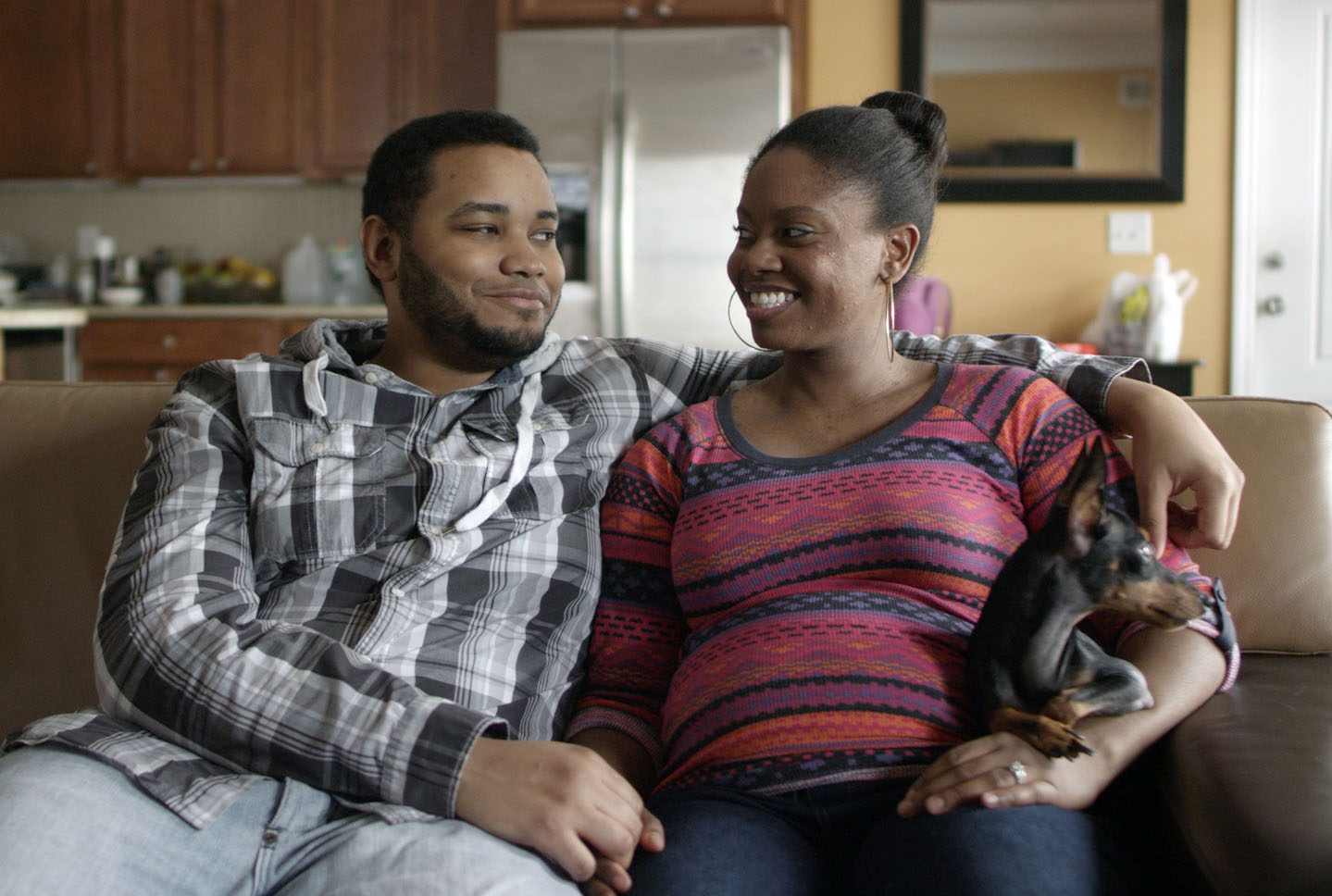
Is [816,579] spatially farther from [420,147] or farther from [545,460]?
[420,147]

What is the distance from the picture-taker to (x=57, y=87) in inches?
177

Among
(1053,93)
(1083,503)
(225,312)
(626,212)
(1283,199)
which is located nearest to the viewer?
(1083,503)

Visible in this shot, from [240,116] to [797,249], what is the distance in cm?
383

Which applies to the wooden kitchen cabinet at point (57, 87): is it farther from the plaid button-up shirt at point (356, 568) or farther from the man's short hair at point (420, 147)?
the plaid button-up shirt at point (356, 568)

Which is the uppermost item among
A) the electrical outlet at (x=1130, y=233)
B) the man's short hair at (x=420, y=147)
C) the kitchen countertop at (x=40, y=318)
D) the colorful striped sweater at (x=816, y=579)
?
the electrical outlet at (x=1130, y=233)

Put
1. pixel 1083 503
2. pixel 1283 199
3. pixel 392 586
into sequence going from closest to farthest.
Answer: pixel 1083 503
pixel 392 586
pixel 1283 199

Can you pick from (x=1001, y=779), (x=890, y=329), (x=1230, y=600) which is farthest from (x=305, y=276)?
(x=1001, y=779)

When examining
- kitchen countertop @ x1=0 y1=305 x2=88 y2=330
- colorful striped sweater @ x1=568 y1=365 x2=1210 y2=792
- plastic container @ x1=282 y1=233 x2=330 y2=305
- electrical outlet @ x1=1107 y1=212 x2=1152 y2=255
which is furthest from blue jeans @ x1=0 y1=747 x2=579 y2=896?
plastic container @ x1=282 y1=233 x2=330 y2=305

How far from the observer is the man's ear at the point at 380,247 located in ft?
4.60

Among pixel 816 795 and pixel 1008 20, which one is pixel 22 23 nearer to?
pixel 1008 20

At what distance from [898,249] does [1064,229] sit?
2892 millimetres

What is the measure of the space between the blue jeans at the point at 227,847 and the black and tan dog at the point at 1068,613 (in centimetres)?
40

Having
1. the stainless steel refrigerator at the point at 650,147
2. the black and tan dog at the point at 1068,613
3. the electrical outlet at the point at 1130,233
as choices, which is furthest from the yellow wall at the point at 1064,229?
the black and tan dog at the point at 1068,613

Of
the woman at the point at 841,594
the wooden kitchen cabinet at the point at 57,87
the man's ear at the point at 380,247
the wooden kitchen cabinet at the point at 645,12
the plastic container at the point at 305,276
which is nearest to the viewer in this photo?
the woman at the point at 841,594
